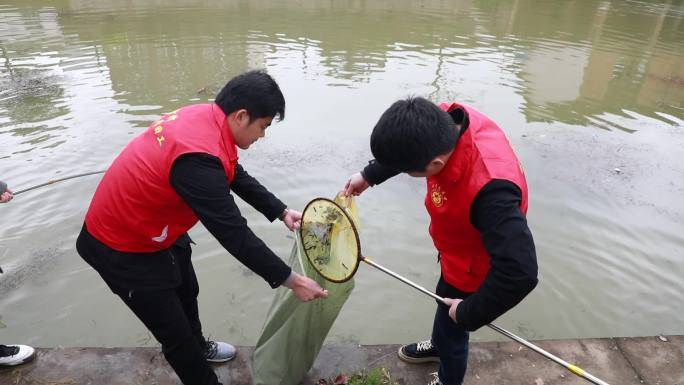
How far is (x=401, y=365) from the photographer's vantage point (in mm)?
2877

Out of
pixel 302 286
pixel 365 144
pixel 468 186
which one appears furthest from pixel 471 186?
pixel 365 144

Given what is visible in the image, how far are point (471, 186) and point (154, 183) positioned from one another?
1348 mm

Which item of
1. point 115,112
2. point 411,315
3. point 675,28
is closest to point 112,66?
point 115,112

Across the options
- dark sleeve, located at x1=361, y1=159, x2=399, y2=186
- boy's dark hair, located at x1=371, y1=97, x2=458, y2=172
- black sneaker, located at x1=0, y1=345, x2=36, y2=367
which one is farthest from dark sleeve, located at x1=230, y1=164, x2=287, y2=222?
black sneaker, located at x1=0, y1=345, x2=36, y2=367

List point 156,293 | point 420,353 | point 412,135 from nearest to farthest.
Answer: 1. point 412,135
2. point 156,293
3. point 420,353

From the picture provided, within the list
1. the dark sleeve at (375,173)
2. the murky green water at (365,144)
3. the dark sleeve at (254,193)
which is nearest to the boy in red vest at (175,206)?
the dark sleeve at (254,193)

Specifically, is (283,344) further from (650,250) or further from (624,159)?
(624,159)

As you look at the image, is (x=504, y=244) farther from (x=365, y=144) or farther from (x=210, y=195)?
(x=365, y=144)

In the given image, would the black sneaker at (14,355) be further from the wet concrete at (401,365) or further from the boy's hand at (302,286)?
the boy's hand at (302,286)

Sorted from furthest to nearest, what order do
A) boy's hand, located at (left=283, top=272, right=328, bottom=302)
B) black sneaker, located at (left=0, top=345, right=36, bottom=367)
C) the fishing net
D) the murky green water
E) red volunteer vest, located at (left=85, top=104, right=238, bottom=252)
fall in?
the murky green water, black sneaker, located at (left=0, top=345, right=36, bottom=367), the fishing net, boy's hand, located at (left=283, top=272, right=328, bottom=302), red volunteer vest, located at (left=85, top=104, right=238, bottom=252)

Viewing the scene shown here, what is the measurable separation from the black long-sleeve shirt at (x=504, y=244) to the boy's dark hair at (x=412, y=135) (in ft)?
0.86

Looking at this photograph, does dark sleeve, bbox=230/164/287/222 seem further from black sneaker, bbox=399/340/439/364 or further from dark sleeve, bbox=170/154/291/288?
black sneaker, bbox=399/340/439/364

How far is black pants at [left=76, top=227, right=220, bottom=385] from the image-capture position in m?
2.11

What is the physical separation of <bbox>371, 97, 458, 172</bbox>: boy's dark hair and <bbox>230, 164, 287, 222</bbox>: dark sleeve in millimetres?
1231
